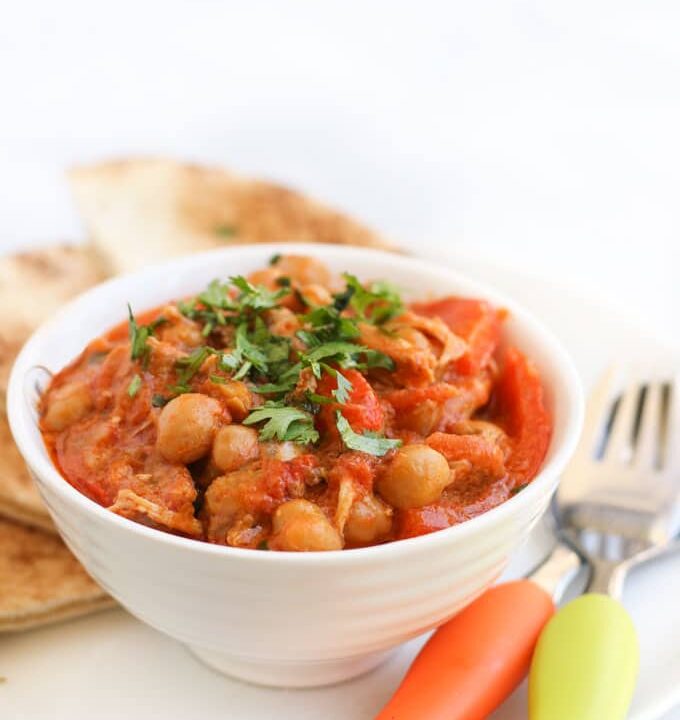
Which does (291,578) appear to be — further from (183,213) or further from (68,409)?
(183,213)

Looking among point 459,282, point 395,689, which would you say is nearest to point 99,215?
point 459,282

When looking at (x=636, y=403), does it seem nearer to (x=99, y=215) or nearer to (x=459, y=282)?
(x=459, y=282)

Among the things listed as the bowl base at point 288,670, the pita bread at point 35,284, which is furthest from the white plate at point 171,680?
the pita bread at point 35,284

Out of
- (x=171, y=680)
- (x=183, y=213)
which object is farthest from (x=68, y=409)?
(x=183, y=213)

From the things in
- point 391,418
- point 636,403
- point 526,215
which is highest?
point 391,418

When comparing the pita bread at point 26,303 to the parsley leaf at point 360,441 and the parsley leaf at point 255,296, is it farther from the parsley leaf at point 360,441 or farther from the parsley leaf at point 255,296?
the parsley leaf at point 360,441
